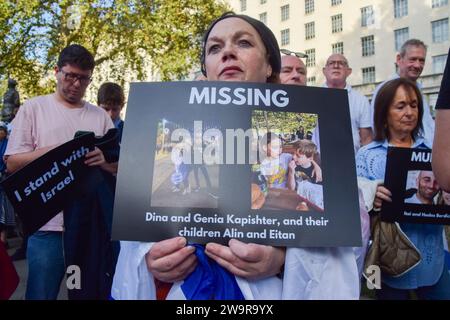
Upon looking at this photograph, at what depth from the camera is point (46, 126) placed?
277 cm

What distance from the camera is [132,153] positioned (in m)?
1.43

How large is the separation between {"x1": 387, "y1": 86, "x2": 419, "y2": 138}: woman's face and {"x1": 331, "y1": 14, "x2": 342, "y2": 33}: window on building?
143 ft

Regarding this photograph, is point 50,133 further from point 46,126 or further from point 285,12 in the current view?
point 285,12

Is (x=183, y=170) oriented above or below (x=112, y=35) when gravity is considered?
below

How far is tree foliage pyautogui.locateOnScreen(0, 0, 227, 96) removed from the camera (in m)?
17.2

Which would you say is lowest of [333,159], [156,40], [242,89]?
[333,159]

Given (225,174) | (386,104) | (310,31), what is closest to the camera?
(225,174)

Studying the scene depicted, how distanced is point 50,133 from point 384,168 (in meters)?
2.09

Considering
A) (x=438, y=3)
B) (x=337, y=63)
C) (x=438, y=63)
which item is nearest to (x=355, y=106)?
(x=337, y=63)

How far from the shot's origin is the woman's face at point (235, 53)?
164 centimetres

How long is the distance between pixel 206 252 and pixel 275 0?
50.3m
